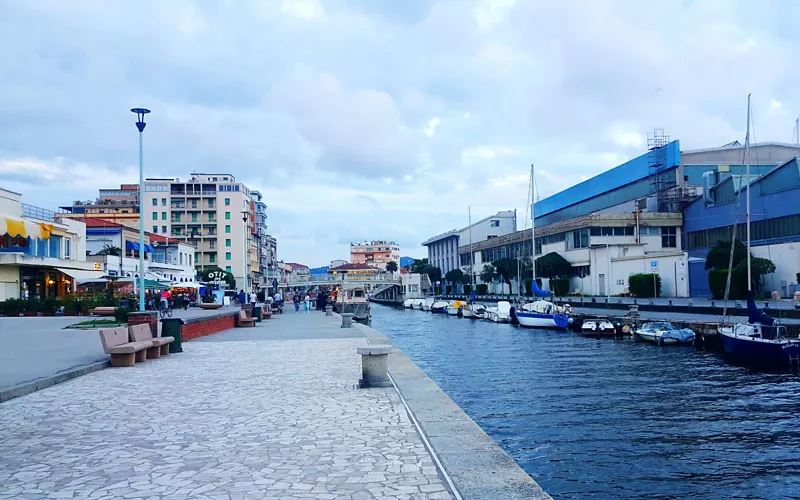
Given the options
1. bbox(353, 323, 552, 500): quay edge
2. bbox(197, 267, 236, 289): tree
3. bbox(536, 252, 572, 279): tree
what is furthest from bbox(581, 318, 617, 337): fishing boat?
bbox(197, 267, 236, 289): tree

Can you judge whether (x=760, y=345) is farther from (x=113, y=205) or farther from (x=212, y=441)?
(x=113, y=205)

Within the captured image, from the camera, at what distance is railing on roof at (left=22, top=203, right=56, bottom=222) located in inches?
1580

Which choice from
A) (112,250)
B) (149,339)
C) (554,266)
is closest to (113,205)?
(112,250)

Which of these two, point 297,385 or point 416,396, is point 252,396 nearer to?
point 297,385

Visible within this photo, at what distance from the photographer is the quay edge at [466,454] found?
5.93 metres

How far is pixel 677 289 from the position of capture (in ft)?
172

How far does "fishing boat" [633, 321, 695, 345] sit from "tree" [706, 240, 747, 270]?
43.0 ft

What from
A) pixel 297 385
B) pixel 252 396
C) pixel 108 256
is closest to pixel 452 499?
pixel 252 396

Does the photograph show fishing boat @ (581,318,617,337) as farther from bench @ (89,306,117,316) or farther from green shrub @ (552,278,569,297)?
green shrub @ (552,278,569,297)

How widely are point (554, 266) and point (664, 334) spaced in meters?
36.4

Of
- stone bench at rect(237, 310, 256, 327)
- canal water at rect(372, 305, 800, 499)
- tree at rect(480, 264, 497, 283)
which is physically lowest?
canal water at rect(372, 305, 800, 499)

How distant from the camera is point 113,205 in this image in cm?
10725

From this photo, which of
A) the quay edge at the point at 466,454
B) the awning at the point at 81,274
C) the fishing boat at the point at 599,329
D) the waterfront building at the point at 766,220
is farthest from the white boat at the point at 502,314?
the quay edge at the point at 466,454

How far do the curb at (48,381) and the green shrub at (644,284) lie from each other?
46.3 meters
